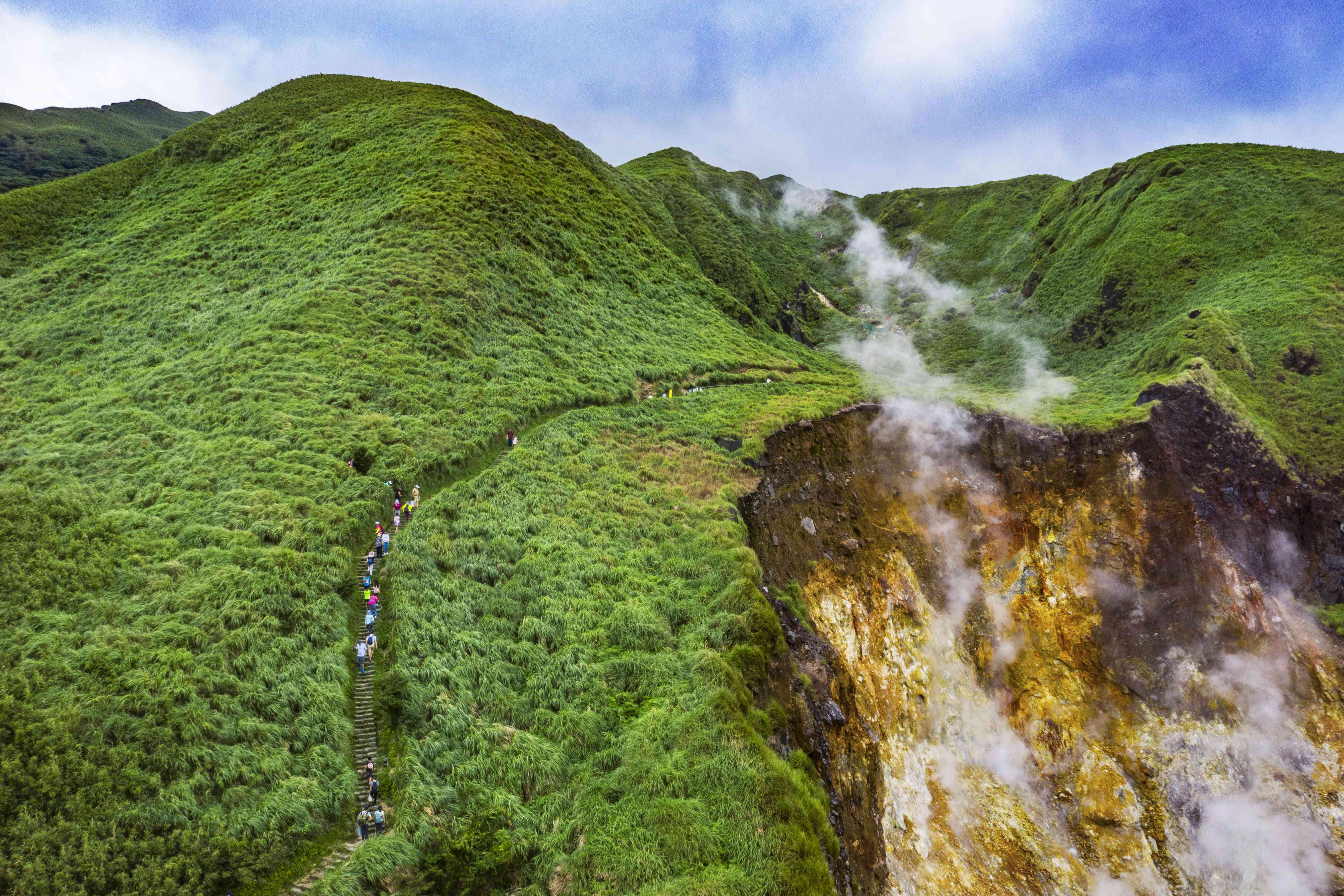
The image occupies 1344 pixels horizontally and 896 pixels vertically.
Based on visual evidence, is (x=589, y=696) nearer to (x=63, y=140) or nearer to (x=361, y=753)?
(x=361, y=753)

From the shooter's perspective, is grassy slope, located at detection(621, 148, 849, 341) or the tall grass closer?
the tall grass

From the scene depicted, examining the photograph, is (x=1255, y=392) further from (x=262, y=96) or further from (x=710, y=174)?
(x=262, y=96)

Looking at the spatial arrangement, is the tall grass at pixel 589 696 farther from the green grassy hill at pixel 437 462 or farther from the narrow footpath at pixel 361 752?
the narrow footpath at pixel 361 752

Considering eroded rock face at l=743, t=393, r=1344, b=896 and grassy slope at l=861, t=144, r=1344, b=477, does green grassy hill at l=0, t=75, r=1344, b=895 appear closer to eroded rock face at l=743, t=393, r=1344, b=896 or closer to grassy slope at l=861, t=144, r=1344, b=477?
grassy slope at l=861, t=144, r=1344, b=477

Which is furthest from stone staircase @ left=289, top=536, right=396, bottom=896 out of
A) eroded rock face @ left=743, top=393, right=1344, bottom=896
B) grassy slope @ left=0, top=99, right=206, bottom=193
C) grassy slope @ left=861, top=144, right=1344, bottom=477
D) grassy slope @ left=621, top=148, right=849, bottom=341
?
grassy slope @ left=0, top=99, right=206, bottom=193

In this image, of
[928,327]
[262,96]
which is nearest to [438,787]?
[928,327]

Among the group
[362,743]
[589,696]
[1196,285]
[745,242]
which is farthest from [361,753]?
[745,242]
